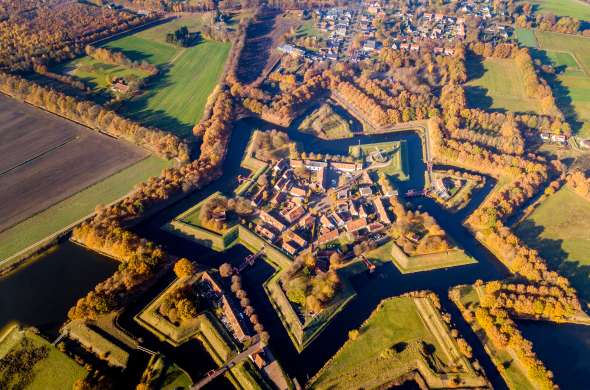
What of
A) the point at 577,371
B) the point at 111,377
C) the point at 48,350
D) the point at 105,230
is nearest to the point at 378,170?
the point at 577,371

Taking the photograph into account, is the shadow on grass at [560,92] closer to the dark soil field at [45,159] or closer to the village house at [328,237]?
the village house at [328,237]

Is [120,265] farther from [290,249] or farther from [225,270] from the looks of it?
[290,249]

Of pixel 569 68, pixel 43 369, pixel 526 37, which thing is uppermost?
pixel 526 37

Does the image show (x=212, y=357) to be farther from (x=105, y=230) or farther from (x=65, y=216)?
(x=65, y=216)

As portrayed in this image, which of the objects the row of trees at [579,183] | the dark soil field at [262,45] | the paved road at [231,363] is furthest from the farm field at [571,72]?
the paved road at [231,363]


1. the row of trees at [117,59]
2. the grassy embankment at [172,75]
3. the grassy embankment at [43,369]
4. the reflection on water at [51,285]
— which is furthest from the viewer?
the row of trees at [117,59]

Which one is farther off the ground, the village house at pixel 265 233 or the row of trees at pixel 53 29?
the row of trees at pixel 53 29

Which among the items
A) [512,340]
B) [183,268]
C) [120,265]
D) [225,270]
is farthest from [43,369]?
[512,340]

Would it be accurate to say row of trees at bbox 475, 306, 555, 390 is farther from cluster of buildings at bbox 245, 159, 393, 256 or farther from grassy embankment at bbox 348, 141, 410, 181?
grassy embankment at bbox 348, 141, 410, 181
